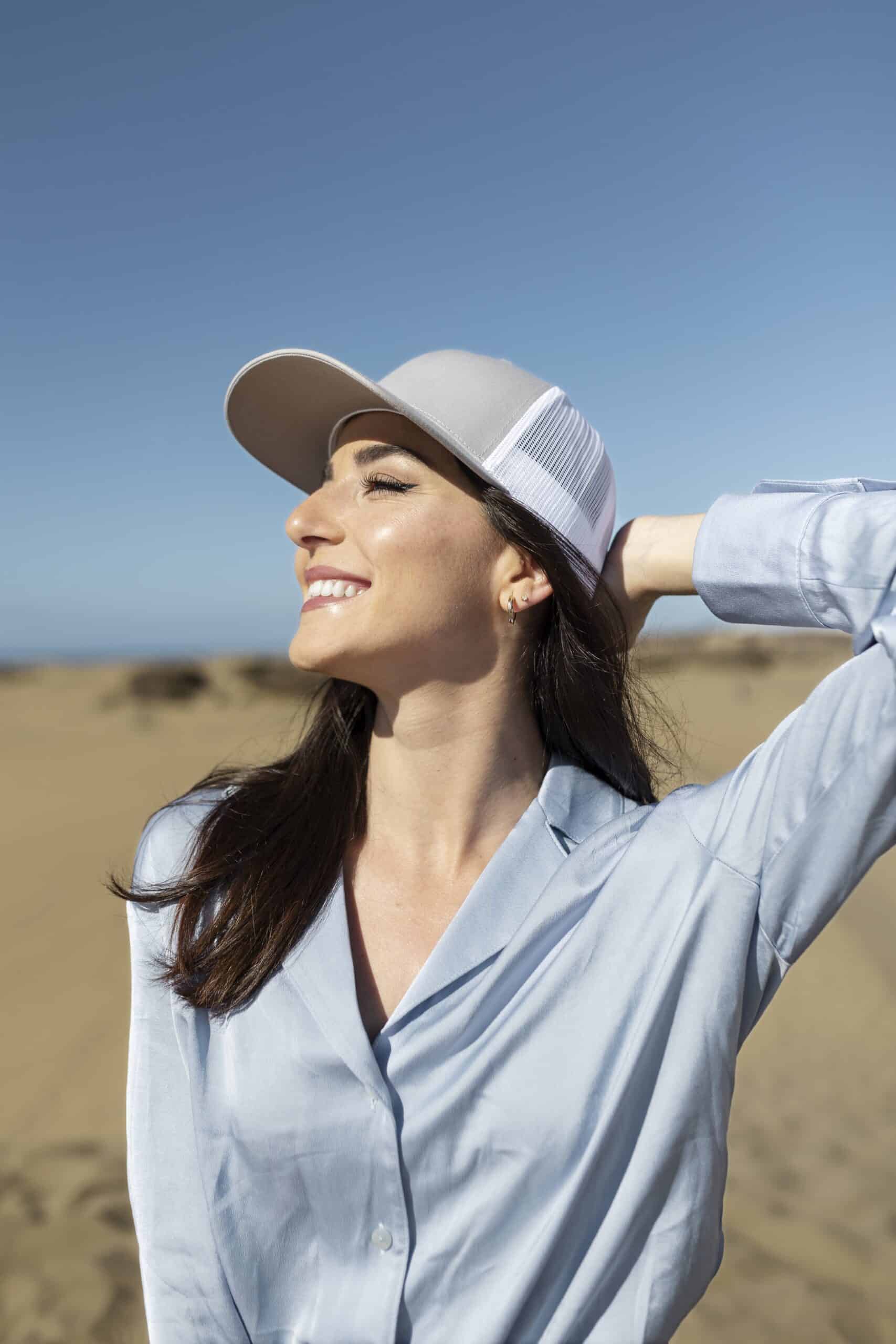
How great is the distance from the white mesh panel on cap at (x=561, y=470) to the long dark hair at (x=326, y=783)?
0.04 metres

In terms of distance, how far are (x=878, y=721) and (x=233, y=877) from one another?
4.49 ft

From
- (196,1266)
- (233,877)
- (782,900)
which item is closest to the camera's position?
(782,900)

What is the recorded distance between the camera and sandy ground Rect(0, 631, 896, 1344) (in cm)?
407

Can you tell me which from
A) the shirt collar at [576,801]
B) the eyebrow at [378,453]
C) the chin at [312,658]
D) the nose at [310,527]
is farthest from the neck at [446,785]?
the eyebrow at [378,453]

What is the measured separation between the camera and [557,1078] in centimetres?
189

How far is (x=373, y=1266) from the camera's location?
6.30 feet

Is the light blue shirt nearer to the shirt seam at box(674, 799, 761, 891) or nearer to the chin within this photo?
the shirt seam at box(674, 799, 761, 891)

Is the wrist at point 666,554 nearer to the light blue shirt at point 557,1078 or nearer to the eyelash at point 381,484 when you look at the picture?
the light blue shirt at point 557,1078

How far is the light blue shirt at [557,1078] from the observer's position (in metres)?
1.84

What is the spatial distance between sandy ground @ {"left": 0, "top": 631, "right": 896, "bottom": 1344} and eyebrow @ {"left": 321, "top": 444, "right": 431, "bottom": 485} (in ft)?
3.27

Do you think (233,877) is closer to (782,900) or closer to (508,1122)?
(508,1122)

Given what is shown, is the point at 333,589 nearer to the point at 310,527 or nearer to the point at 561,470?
the point at 310,527

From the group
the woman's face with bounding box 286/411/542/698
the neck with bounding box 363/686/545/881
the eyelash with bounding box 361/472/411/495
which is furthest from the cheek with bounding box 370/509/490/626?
the neck with bounding box 363/686/545/881

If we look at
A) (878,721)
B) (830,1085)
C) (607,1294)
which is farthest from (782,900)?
(830,1085)
